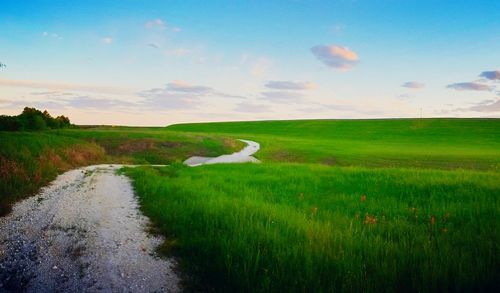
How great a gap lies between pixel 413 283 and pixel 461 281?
0.67 m

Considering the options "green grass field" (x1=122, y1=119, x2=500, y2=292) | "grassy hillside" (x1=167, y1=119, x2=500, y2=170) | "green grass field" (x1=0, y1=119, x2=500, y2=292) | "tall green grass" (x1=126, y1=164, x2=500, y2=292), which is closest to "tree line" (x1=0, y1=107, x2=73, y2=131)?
"grassy hillside" (x1=167, y1=119, x2=500, y2=170)

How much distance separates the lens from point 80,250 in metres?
6.57

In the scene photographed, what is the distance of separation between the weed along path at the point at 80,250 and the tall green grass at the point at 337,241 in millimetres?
616

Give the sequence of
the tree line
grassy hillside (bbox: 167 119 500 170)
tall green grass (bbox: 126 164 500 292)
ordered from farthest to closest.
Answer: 1. the tree line
2. grassy hillside (bbox: 167 119 500 170)
3. tall green grass (bbox: 126 164 500 292)

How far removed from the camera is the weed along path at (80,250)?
5273 mm

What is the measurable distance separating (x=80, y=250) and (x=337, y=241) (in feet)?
16.6

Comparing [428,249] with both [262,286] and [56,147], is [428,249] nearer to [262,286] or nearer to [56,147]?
[262,286]

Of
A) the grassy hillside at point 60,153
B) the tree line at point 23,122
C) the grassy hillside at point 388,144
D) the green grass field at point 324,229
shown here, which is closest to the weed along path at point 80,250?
the green grass field at point 324,229

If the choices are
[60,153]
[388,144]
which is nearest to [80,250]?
[60,153]

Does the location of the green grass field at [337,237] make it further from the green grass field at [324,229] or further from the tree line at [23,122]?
the tree line at [23,122]

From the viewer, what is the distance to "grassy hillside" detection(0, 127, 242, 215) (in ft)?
43.1

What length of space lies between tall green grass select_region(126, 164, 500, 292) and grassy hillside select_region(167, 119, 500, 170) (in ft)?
72.9

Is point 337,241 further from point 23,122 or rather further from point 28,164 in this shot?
point 23,122

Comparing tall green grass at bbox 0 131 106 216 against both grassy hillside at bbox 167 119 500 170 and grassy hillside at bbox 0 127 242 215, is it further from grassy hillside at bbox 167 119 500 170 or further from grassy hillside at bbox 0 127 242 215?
grassy hillside at bbox 167 119 500 170
